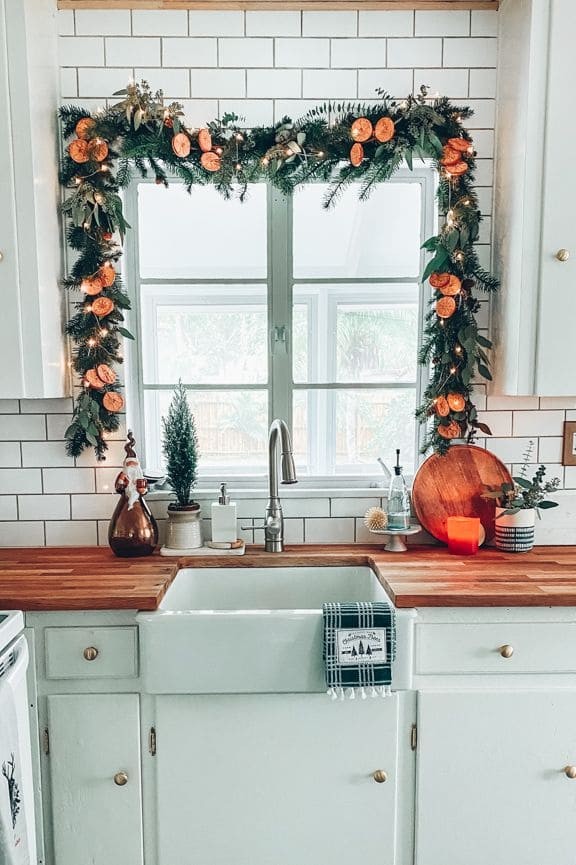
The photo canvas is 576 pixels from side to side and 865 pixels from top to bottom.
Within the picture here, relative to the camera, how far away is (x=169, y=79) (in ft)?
6.79

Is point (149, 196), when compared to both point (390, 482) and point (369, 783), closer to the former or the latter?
point (390, 482)

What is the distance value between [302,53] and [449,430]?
4.24 feet

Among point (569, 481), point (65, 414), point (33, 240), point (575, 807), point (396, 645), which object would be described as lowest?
point (575, 807)

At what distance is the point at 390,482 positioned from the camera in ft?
7.00

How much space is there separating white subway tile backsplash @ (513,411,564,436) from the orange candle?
379 millimetres

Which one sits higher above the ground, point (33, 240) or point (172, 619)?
point (33, 240)

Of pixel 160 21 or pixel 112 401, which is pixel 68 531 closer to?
pixel 112 401

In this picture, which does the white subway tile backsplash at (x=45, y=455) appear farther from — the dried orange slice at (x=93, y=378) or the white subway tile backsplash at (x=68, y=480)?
the dried orange slice at (x=93, y=378)

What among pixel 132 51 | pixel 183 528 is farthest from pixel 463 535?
pixel 132 51

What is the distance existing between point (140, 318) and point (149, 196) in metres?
0.41

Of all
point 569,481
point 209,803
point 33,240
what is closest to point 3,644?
point 209,803

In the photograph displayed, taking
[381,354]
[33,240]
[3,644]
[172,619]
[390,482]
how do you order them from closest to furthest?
[3,644]
[172,619]
[33,240]
[390,482]
[381,354]

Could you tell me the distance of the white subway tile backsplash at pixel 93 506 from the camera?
7.22 ft

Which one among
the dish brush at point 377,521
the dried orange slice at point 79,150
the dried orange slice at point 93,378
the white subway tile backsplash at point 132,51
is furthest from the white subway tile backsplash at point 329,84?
the dish brush at point 377,521
